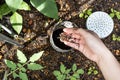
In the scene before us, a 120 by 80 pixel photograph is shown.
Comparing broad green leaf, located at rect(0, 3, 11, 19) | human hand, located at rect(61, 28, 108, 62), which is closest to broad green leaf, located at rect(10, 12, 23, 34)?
broad green leaf, located at rect(0, 3, 11, 19)

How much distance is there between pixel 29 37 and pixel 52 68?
23 cm

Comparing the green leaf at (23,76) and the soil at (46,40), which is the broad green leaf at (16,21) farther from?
the green leaf at (23,76)

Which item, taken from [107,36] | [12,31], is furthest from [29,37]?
[107,36]

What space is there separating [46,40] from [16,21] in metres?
0.23

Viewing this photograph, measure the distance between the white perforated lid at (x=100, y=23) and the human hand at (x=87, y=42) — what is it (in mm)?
288

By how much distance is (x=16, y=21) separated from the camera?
1742 mm

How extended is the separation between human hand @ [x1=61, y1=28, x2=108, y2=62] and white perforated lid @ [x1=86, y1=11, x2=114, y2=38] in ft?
0.95

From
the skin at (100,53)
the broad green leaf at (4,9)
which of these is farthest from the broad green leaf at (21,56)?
the skin at (100,53)

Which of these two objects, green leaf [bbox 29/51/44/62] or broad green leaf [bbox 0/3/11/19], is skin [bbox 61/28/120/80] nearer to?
green leaf [bbox 29/51/44/62]

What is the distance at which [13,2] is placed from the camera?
4.71 feet

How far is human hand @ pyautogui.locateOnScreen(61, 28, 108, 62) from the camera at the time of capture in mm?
1536

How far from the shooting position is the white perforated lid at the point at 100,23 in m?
1.89

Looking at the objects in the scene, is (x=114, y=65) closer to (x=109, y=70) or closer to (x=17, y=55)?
(x=109, y=70)

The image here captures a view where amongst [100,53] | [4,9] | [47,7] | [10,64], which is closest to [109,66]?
[100,53]
